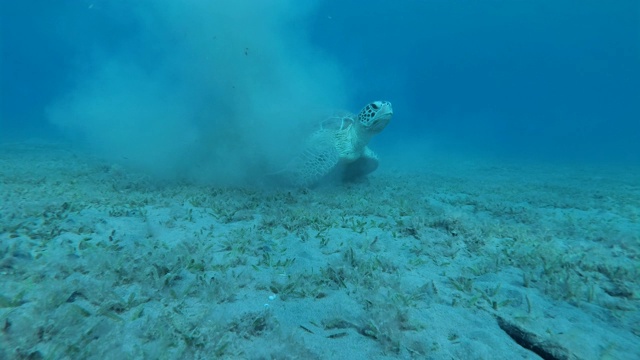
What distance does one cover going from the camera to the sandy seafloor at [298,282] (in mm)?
1698

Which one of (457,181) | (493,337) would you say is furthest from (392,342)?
(457,181)

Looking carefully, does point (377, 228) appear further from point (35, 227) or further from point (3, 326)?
point (35, 227)

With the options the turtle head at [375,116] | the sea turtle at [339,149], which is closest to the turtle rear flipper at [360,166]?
the sea turtle at [339,149]

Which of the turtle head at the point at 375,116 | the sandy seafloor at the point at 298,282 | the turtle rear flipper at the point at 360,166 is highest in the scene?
the turtle head at the point at 375,116

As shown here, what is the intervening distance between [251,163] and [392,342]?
504 centimetres

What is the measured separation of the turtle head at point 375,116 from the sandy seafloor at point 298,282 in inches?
101

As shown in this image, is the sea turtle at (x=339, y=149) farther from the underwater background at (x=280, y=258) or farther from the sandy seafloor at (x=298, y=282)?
the sandy seafloor at (x=298, y=282)

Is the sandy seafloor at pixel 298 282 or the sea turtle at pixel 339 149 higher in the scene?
the sea turtle at pixel 339 149

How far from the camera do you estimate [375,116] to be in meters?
6.35

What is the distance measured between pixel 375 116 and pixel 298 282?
4772 millimetres

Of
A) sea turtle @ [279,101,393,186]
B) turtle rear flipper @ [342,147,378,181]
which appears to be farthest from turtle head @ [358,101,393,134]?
turtle rear flipper @ [342,147,378,181]

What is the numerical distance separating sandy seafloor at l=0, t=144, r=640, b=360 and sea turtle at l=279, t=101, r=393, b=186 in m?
1.44

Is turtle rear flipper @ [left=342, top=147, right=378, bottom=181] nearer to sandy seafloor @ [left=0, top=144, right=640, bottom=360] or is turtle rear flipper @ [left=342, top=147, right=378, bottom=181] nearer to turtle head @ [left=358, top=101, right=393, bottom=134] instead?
turtle head @ [left=358, top=101, right=393, bottom=134]

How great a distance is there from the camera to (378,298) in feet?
7.11
